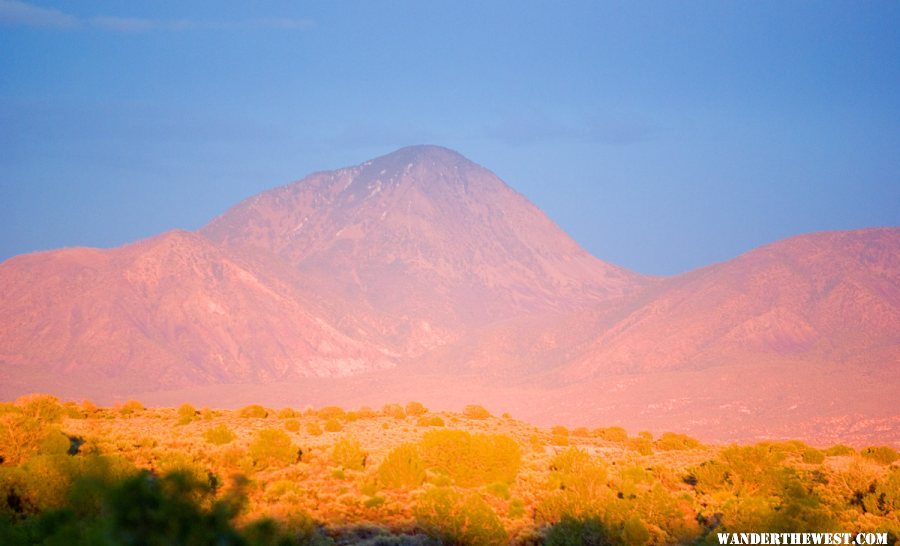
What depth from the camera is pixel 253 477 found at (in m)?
22.6

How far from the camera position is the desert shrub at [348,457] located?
25734 mm

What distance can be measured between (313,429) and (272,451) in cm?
1192

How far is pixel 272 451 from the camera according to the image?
24797mm

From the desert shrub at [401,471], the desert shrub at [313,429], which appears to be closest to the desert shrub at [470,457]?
the desert shrub at [401,471]

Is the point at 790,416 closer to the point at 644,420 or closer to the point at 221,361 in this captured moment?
the point at 644,420

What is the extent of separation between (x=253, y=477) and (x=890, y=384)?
13089cm

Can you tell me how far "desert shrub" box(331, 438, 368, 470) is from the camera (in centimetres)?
2573

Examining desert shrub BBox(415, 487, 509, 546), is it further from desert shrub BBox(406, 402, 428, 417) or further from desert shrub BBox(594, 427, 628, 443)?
desert shrub BBox(406, 402, 428, 417)

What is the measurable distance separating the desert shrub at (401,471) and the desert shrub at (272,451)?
2.86 m

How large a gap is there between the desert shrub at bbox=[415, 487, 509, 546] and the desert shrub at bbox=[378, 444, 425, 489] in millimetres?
3769

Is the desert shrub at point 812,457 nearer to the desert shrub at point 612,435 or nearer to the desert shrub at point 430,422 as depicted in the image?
the desert shrub at point 612,435

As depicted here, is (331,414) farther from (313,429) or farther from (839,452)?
(839,452)

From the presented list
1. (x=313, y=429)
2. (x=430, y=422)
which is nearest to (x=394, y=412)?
(x=430, y=422)

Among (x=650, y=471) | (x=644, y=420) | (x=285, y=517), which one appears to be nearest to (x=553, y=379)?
(x=644, y=420)
